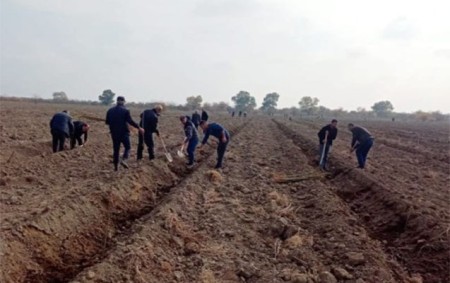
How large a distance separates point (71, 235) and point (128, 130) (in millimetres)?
4465

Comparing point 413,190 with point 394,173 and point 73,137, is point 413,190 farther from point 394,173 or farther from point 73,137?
point 73,137

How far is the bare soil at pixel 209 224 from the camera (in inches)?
244

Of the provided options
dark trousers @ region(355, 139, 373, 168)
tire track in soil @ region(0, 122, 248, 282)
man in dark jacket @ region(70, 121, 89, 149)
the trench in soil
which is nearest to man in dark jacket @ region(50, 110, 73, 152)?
man in dark jacket @ region(70, 121, 89, 149)

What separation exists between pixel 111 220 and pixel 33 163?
4770 mm

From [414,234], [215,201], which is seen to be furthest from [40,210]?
[414,234]

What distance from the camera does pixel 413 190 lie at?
12.2m

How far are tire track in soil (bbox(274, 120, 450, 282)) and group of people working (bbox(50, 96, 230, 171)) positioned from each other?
12.2 ft

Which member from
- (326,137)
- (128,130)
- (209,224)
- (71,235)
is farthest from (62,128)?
(326,137)

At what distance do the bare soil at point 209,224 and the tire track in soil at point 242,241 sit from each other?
20 mm

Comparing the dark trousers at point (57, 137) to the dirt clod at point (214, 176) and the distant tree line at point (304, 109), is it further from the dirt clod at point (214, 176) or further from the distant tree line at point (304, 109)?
the distant tree line at point (304, 109)

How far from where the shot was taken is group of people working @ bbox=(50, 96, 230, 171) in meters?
11.0

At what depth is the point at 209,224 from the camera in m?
8.12

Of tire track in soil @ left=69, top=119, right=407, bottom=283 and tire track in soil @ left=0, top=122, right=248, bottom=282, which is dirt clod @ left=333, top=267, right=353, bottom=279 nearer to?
tire track in soil @ left=69, top=119, right=407, bottom=283

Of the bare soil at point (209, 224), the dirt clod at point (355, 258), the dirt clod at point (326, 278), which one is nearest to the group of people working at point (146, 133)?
the bare soil at point (209, 224)
